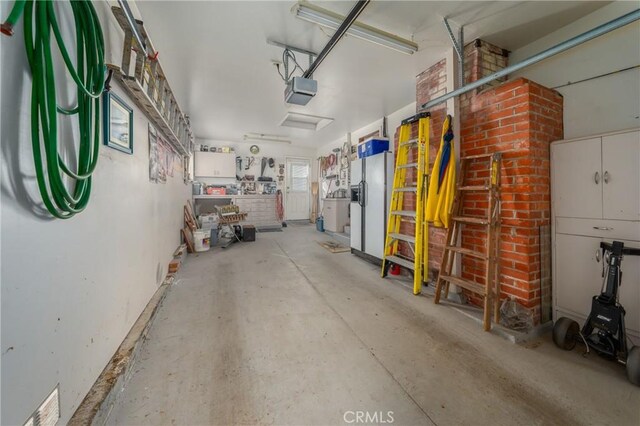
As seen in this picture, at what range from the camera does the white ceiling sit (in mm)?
2109

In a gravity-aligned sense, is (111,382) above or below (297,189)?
below

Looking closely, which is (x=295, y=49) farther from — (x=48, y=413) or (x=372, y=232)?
(x=48, y=413)

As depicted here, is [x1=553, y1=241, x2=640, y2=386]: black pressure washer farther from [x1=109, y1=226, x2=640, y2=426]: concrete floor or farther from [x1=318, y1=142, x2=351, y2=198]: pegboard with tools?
[x1=318, y1=142, x2=351, y2=198]: pegboard with tools

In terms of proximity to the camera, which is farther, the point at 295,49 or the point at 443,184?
the point at 295,49

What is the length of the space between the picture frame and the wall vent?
1.33m

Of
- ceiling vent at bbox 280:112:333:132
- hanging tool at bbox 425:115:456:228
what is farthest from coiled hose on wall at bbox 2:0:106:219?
ceiling vent at bbox 280:112:333:132

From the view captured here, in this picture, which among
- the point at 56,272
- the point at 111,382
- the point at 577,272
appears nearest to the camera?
the point at 56,272

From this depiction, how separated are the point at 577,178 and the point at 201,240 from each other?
17.0 feet

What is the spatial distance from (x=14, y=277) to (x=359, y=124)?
5836mm

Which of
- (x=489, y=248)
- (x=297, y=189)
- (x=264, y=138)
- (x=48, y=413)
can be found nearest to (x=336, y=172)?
(x=297, y=189)

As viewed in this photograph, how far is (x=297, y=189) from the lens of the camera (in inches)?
339

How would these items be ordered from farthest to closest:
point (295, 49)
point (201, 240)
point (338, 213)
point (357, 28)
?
point (338, 213)
point (201, 240)
point (295, 49)
point (357, 28)

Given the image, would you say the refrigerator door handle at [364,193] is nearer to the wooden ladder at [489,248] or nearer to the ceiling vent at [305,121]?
the wooden ladder at [489,248]

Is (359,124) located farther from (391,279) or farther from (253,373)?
(253,373)
